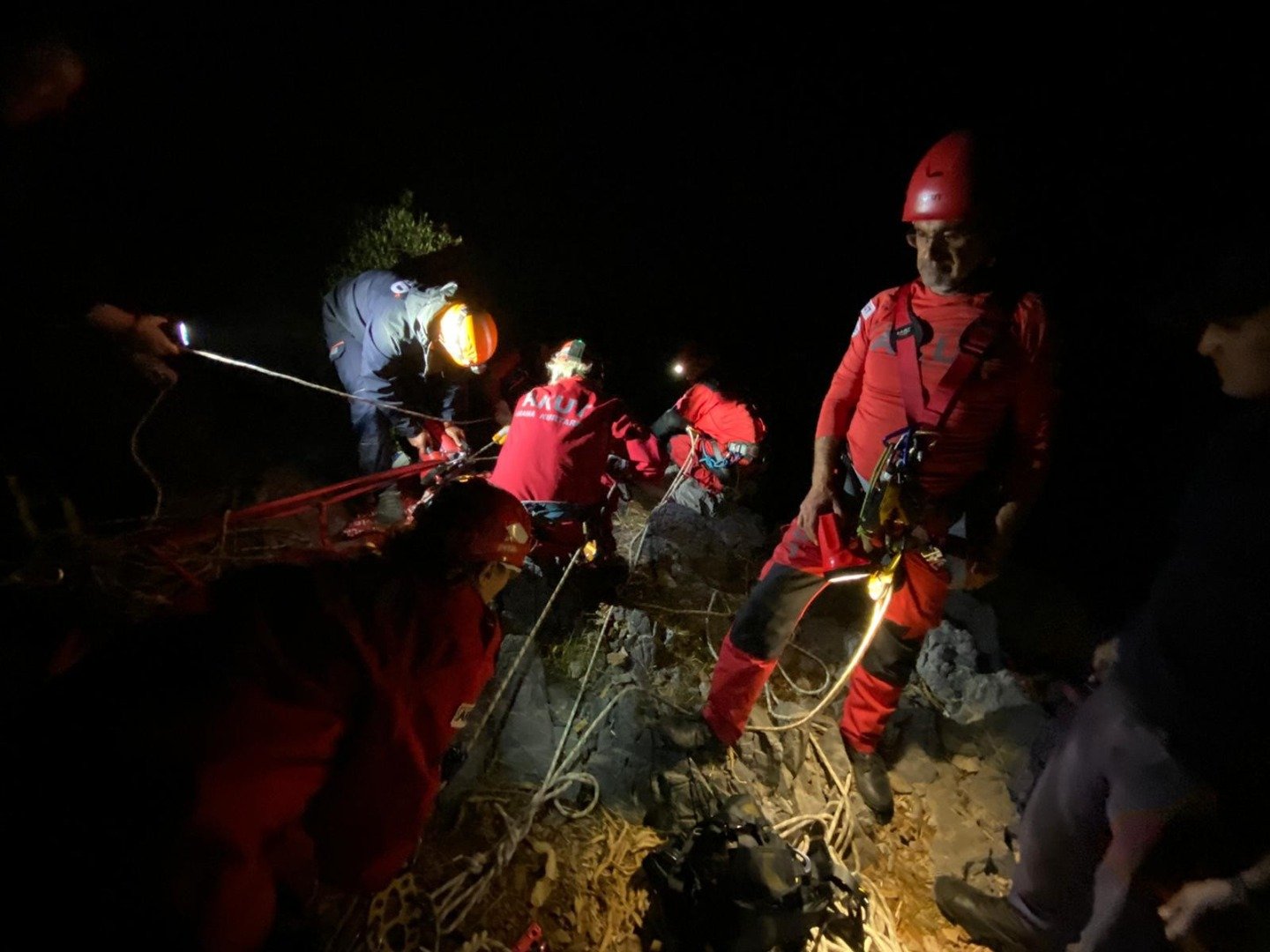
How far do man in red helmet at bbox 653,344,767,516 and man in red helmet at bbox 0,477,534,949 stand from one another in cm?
314

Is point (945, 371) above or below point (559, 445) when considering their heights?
above

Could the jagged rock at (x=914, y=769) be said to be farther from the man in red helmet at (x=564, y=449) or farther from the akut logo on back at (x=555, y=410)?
the akut logo on back at (x=555, y=410)

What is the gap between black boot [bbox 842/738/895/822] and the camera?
3.47 metres

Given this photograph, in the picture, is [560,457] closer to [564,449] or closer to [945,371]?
[564,449]

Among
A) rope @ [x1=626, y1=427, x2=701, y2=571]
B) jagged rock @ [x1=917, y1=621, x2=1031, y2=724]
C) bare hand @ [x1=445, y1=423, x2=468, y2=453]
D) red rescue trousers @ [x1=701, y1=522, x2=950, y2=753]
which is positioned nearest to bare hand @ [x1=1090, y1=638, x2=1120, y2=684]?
red rescue trousers @ [x1=701, y1=522, x2=950, y2=753]

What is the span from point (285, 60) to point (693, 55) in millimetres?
11406

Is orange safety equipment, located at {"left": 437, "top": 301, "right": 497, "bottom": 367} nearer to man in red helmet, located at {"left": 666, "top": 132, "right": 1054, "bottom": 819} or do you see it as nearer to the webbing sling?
man in red helmet, located at {"left": 666, "top": 132, "right": 1054, "bottom": 819}

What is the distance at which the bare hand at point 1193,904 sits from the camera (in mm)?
1686

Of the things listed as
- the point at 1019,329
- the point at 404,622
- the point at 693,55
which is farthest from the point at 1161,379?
the point at 404,622

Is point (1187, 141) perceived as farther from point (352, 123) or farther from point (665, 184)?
point (352, 123)

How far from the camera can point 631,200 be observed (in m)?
14.2

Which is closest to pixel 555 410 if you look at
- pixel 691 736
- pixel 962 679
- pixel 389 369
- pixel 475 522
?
pixel 389 369

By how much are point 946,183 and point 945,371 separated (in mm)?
786

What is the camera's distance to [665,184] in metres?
14.8
